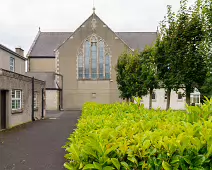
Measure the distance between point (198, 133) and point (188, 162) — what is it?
53 centimetres

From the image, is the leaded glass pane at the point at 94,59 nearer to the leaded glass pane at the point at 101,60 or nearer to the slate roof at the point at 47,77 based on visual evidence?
the leaded glass pane at the point at 101,60

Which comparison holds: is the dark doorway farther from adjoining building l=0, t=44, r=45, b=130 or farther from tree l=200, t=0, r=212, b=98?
tree l=200, t=0, r=212, b=98

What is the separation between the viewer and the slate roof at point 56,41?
43.5 metres

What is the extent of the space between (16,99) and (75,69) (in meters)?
21.2

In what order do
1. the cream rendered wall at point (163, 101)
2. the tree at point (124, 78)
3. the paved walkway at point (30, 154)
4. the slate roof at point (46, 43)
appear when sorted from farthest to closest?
1. the slate roof at point (46, 43)
2. the cream rendered wall at point (163, 101)
3. the tree at point (124, 78)
4. the paved walkway at point (30, 154)

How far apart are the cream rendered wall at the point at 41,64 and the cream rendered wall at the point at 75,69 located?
18.7 feet

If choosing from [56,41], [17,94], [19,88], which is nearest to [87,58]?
[56,41]

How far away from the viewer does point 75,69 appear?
3794 centimetres

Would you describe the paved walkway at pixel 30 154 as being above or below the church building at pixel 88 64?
below

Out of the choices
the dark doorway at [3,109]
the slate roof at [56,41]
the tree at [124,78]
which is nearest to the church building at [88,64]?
the slate roof at [56,41]

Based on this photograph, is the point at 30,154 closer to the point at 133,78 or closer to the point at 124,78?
the point at 133,78

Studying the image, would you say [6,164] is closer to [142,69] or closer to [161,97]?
[142,69]

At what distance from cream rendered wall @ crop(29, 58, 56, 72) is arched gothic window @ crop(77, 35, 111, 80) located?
7.40 metres

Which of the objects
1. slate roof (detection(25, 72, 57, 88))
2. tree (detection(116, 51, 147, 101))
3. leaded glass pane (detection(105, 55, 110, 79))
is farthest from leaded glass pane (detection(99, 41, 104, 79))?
tree (detection(116, 51, 147, 101))
